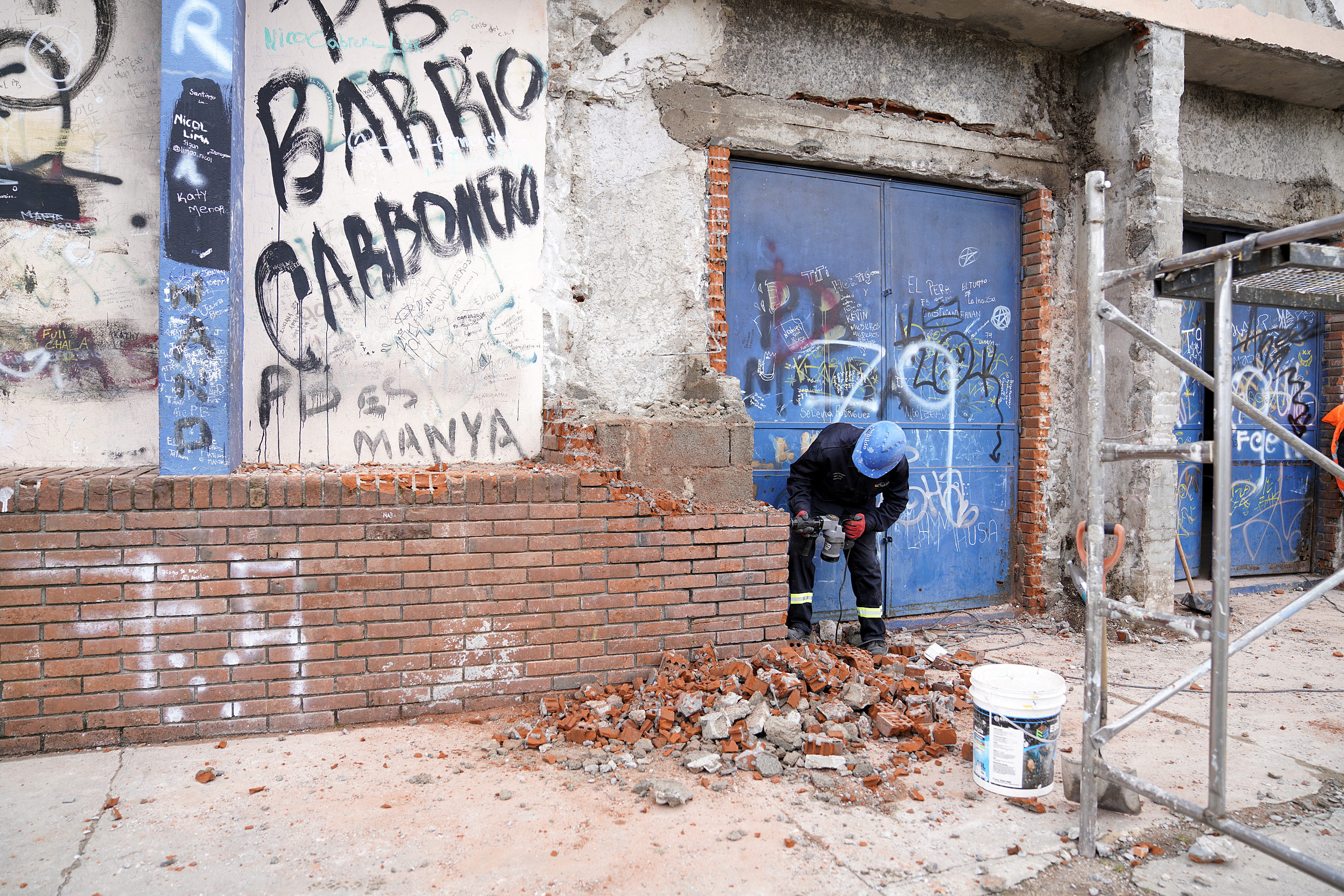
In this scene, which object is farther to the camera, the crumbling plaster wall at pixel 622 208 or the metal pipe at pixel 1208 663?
→ the crumbling plaster wall at pixel 622 208

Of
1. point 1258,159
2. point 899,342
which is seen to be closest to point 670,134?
point 899,342

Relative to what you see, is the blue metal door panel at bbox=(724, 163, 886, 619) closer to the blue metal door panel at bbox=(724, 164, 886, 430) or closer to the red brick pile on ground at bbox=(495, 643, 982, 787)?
the blue metal door panel at bbox=(724, 164, 886, 430)

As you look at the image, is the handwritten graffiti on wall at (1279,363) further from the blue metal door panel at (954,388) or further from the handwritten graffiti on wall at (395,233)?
the handwritten graffiti on wall at (395,233)

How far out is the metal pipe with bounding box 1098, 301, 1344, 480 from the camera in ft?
8.05

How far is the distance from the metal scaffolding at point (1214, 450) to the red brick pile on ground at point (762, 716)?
952 millimetres

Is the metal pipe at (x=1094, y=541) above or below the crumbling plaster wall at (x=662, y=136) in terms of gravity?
below

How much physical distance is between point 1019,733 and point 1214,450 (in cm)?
137

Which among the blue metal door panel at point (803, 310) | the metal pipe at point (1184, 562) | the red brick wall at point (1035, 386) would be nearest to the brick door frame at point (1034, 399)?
the red brick wall at point (1035, 386)

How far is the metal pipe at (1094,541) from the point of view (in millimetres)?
2750

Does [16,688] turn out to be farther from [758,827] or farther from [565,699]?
[758,827]

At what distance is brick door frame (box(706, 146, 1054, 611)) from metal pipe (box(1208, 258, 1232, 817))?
3665mm

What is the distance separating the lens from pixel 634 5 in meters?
4.69

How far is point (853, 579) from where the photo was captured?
197 inches

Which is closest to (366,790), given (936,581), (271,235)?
(271,235)
